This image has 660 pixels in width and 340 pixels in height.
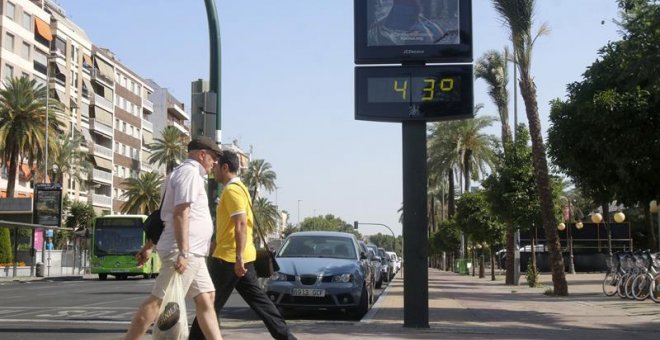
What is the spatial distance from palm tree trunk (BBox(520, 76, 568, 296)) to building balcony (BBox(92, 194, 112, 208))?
6588 centimetres

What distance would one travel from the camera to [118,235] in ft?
126

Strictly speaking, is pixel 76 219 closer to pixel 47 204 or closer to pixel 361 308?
pixel 47 204

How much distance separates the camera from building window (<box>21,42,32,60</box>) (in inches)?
2453

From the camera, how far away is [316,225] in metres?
186

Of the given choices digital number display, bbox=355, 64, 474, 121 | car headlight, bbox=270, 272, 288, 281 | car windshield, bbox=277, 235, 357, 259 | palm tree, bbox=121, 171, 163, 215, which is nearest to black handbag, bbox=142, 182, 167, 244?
digital number display, bbox=355, 64, 474, 121

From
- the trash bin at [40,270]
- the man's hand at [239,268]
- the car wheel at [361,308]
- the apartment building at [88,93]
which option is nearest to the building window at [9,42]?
the apartment building at [88,93]

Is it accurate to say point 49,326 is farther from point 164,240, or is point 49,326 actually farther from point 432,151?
point 432,151

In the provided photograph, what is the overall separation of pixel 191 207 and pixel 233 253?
3.72 ft

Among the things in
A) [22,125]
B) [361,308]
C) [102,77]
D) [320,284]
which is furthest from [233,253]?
[102,77]

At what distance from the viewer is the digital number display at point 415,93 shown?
35.1 ft

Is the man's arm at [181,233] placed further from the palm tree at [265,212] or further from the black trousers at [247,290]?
the palm tree at [265,212]

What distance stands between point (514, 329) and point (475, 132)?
35714 mm

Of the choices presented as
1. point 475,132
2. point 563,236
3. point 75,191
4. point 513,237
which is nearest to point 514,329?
point 513,237

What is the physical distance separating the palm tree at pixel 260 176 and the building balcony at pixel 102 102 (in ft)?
77.0
